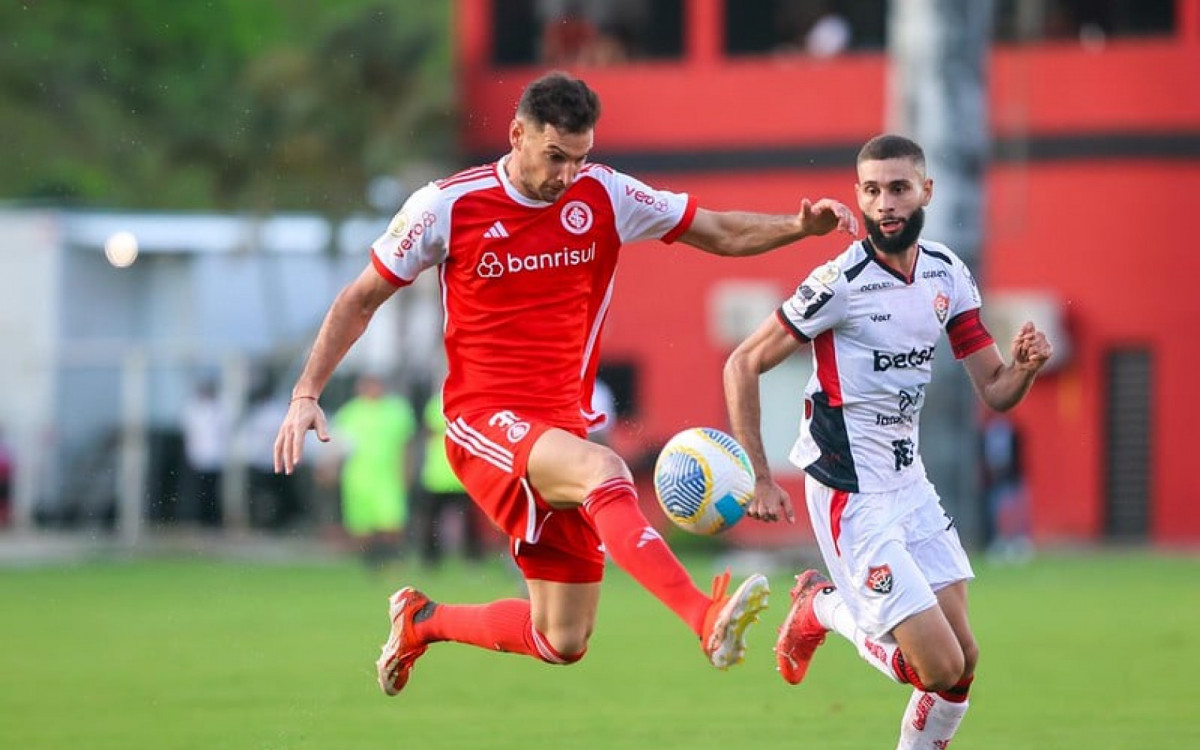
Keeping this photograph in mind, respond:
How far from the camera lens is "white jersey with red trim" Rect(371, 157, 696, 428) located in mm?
8961

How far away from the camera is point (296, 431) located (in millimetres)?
8648

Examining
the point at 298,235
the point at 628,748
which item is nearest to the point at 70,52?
the point at 298,235

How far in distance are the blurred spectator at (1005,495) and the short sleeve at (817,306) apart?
64.0 ft

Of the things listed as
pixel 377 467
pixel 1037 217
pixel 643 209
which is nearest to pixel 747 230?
pixel 643 209

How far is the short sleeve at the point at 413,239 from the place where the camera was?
893 cm

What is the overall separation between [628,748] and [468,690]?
287cm

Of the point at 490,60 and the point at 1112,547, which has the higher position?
the point at 490,60

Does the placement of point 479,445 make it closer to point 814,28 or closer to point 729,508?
point 729,508

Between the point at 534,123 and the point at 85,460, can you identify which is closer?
the point at 534,123

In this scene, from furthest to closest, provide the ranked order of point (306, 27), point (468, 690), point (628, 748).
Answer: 1. point (306, 27)
2. point (468, 690)
3. point (628, 748)

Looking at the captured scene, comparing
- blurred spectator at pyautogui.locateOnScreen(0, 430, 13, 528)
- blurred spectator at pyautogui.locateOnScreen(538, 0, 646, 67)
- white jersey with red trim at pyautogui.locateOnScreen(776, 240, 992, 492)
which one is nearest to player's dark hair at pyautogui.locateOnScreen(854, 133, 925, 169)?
white jersey with red trim at pyautogui.locateOnScreen(776, 240, 992, 492)

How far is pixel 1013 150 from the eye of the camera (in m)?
31.3

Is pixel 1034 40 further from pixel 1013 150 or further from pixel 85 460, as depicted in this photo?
pixel 85 460

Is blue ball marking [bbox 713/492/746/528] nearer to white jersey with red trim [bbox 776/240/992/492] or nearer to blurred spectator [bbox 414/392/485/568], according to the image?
white jersey with red trim [bbox 776/240/992/492]
